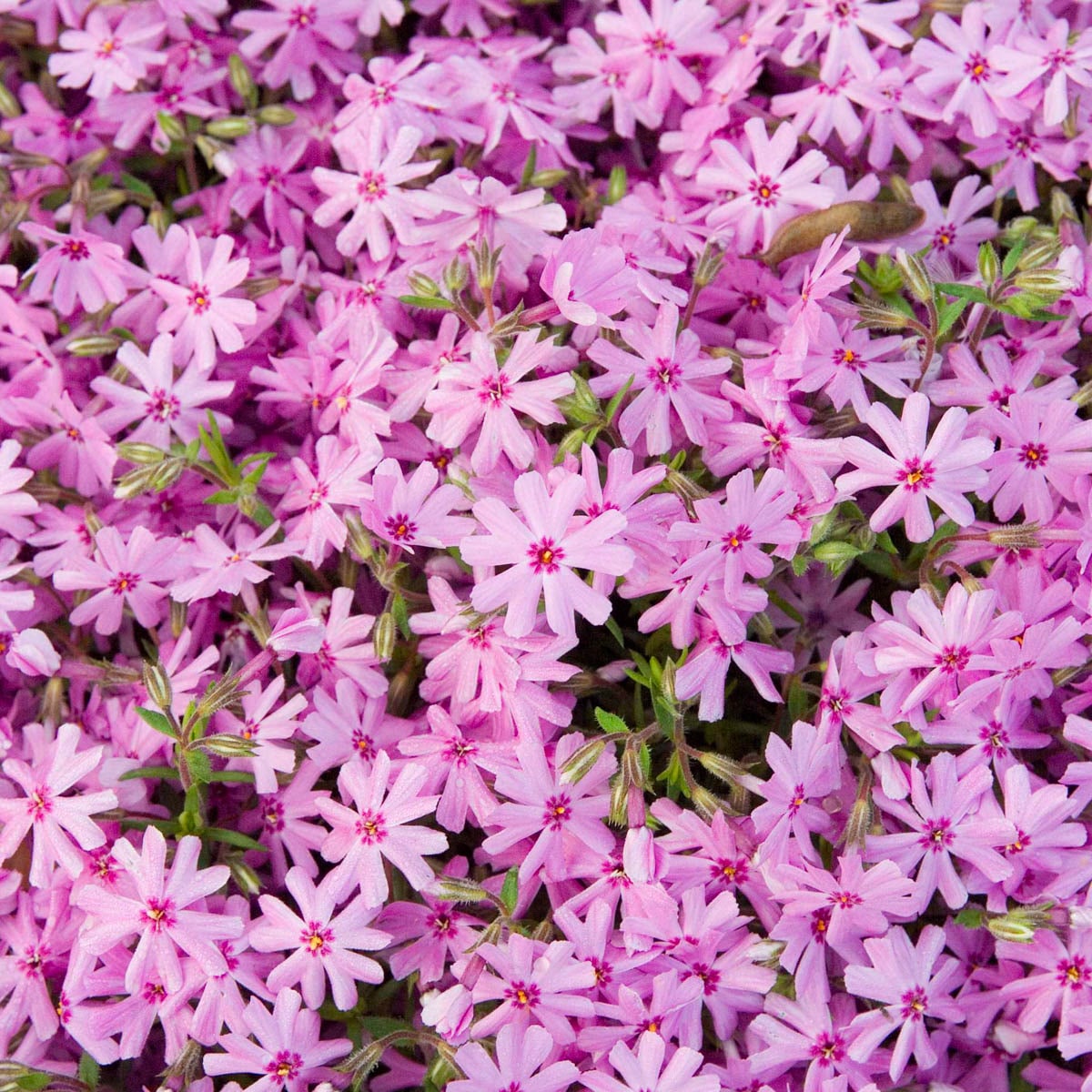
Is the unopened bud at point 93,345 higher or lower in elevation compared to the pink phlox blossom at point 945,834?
higher

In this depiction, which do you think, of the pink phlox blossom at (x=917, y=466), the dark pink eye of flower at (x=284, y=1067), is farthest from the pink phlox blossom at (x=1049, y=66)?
the dark pink eye of flower at (x=284, y=1067)

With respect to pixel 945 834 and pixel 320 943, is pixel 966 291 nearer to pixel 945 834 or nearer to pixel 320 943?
pixel 945 834

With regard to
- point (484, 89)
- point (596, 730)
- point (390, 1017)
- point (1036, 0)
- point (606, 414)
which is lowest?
point (390, 1017)

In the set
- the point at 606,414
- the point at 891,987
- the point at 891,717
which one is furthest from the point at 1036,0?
the point at 891,987

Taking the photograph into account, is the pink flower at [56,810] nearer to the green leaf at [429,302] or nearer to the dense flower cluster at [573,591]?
the dense flower cluster at [573,591]

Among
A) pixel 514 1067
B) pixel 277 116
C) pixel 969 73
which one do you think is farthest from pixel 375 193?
pixel 514 1067

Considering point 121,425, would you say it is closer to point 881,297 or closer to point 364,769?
point 364,769
